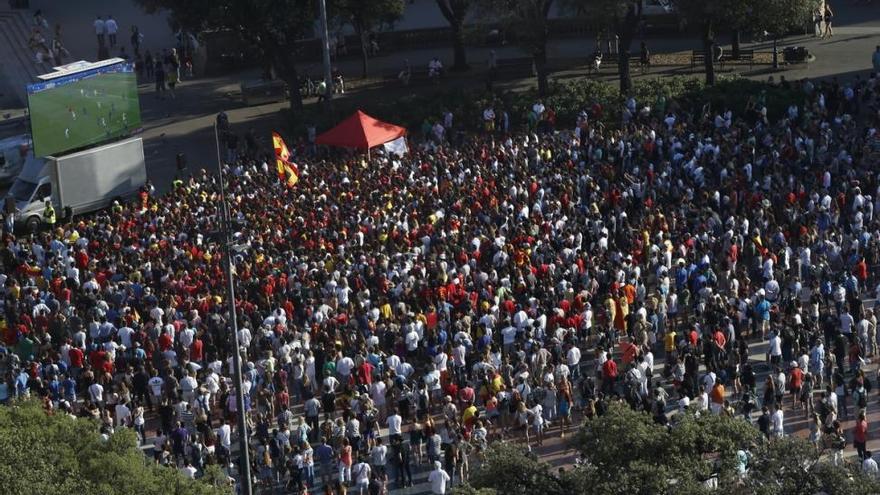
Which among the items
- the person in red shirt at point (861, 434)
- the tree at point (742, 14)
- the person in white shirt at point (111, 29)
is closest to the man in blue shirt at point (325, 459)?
the person in red shirt at point (861, 434)

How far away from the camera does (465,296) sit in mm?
32281

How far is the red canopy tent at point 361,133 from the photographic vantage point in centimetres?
4447

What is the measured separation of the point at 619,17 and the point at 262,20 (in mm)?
11470

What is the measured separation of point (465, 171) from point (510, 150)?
2.29m

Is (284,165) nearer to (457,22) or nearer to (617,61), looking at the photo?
(457,22)

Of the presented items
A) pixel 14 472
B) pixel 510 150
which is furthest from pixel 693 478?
pixel 510 150

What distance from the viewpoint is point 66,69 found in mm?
45844

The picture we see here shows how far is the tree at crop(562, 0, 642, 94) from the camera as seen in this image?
4747cm

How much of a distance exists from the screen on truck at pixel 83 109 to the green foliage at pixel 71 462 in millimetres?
21753

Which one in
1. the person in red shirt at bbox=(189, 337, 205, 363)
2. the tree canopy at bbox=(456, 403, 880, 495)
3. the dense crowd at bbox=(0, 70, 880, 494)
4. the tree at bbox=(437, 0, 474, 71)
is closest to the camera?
the tree canopy at bbox=(456, 403, 880, 495)

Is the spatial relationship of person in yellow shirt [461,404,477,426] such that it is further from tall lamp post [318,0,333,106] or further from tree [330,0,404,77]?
tree [330,0,404,77]

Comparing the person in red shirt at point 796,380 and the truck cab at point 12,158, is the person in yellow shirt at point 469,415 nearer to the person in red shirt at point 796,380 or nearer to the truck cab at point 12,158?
the person in red shirt at point 796,380

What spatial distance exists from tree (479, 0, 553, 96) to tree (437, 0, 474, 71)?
3.01 meters

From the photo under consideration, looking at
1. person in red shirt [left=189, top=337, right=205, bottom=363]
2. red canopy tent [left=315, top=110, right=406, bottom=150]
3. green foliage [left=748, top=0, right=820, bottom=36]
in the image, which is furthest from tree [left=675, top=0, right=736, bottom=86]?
person in red shirt [left=189, top=337, right=205, bottom=363]
